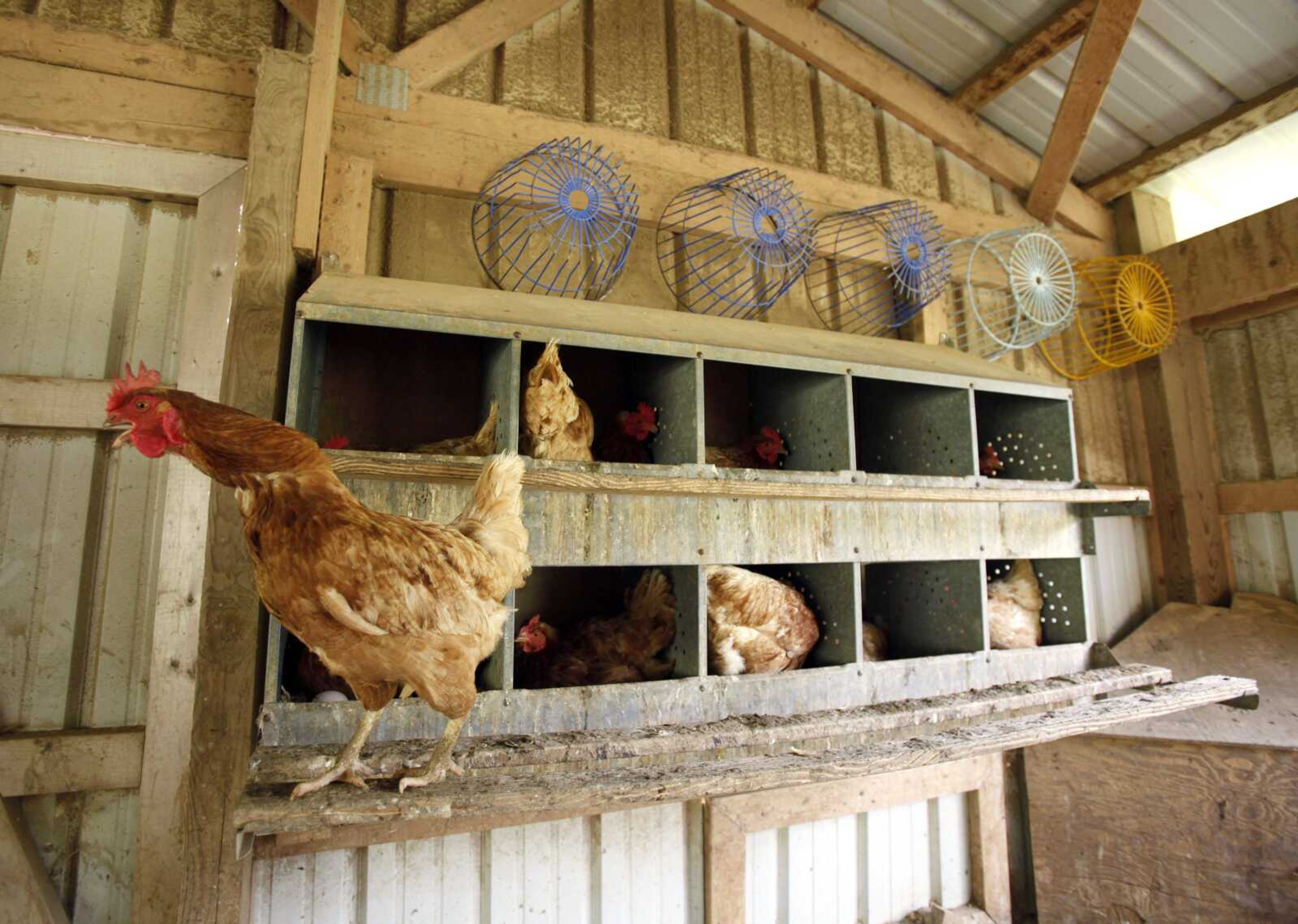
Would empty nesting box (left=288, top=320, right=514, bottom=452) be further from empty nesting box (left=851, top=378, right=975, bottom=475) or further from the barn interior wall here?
empty nesting box (left=851, top=378, right=975, bottom=475)

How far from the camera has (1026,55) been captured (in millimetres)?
2580

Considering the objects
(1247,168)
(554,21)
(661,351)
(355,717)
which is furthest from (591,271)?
(1247,168)

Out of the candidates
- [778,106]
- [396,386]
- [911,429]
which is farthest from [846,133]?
[396,386]

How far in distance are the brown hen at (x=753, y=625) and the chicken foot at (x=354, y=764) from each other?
857 millimetres

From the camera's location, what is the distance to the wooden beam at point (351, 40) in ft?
6.05

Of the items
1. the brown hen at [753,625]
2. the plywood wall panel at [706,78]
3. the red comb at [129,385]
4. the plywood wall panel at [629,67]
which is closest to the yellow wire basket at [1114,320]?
the plywood wall panel at [706,78]

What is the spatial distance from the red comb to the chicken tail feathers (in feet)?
1.73

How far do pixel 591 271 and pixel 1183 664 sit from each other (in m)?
2.75

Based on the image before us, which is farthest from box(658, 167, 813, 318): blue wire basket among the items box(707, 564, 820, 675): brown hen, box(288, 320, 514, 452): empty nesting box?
box(707, 564, 820, 675): brown hen

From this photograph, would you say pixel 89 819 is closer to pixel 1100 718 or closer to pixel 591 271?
pixel 591 271

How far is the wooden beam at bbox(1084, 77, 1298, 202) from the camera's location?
256cm

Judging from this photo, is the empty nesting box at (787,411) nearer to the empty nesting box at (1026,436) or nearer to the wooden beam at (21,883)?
the empty nesting box at (1026,436)

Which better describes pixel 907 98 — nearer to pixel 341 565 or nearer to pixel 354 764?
pixel 341 565

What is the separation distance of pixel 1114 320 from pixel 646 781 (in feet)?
9.86
